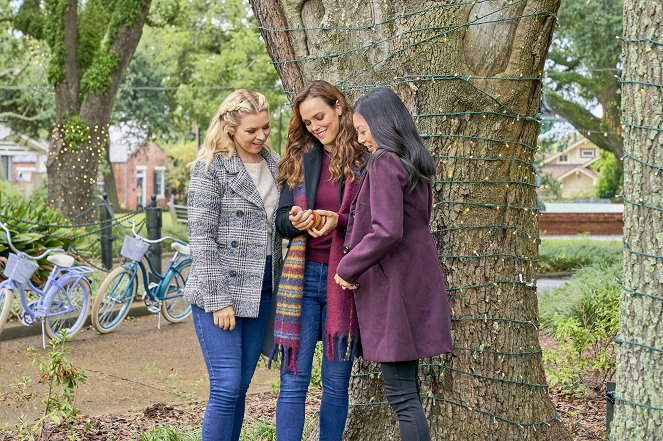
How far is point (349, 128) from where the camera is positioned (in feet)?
13.5

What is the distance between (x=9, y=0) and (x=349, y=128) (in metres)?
21.9

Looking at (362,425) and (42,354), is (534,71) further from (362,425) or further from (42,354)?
(42,354)

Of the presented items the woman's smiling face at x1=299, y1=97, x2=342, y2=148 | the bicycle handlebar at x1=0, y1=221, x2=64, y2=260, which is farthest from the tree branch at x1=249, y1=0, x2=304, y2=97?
the bicycle handlebar at x1=0, y1=221, x2=64, y2=260

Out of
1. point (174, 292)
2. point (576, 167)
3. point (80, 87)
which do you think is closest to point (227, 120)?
point (174, 292)

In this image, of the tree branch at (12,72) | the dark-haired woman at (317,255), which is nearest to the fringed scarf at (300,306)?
the dark-haired woman at (317,255)

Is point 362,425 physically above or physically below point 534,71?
below

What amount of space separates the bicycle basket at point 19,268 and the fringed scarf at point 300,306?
15.5ft

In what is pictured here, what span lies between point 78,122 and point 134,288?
725 centimetres

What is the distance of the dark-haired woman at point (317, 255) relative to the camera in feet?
13.3

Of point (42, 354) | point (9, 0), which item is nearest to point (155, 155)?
point (9, 0)

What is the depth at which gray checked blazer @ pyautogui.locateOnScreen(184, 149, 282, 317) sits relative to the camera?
160 inches

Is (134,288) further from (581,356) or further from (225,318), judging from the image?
(225,318)

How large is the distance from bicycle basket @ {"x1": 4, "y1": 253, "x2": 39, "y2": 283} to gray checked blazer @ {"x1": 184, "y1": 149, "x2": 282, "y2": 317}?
4.46 m

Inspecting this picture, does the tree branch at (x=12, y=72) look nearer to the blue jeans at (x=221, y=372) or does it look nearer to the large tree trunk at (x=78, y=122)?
the large tree trunk at (x=78, y=122)
